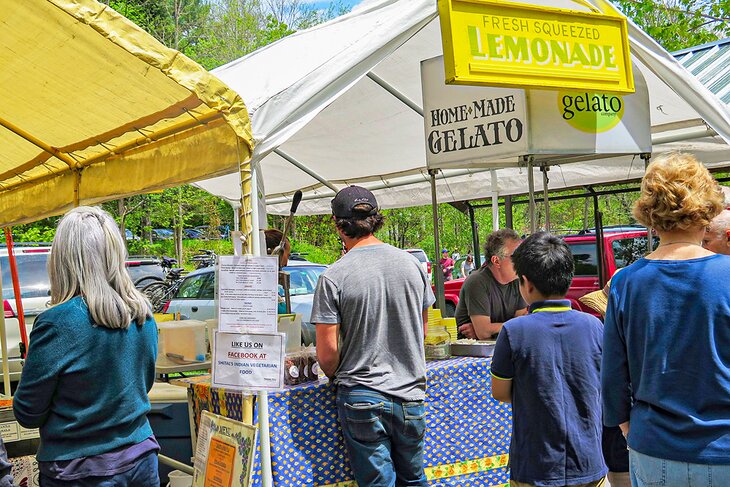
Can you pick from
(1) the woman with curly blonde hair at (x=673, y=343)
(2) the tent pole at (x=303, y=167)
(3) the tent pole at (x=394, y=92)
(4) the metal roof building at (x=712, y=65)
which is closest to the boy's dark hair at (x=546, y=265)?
(1) the woman with curly blonde hair at (x=673, y=343)

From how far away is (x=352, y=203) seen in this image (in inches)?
141

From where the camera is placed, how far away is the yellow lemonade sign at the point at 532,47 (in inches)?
162

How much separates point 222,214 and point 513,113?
23405 millimetres

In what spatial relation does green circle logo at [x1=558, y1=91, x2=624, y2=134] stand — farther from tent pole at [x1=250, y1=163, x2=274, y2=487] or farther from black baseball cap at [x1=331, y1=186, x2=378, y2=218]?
tent pole at [x1=250, y1=163, x2=274, y2=487]

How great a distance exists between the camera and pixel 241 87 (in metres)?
4.04

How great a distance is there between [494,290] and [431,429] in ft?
3.65

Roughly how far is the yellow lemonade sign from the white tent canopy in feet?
1.01

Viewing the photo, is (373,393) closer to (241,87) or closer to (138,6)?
(241,87)

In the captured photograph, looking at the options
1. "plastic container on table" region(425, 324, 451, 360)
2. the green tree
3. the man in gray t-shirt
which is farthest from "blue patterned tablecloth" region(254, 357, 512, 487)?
the green tree

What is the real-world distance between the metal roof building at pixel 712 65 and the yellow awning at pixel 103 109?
426 centimetres

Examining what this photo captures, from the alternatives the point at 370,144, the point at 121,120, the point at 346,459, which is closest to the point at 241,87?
the point at 121,120

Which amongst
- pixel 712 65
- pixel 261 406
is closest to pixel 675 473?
pixel 261 406

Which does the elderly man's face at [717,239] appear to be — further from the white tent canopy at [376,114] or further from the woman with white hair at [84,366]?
the woman with white hair at [84,366]

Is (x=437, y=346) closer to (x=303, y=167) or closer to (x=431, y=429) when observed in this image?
(x=431, y=429)
